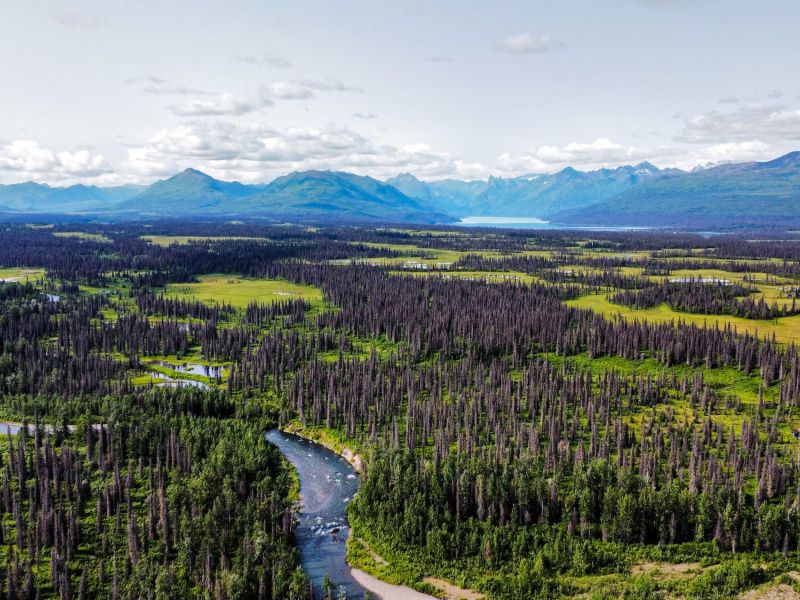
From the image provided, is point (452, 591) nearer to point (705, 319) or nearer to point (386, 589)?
point (386, 589)

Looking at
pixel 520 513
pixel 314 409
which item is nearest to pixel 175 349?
pixel 314 409

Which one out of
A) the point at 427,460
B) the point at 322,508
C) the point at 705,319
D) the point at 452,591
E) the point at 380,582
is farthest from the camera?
the point at 705,319

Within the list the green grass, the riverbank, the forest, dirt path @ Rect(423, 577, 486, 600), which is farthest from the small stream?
the green grass

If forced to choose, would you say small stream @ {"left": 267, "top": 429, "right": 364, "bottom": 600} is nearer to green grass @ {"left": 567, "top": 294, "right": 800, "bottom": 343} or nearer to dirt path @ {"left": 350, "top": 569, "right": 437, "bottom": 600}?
dirt path @ {"left": 350, "top": 569, "right": 437, "bottom": 600}

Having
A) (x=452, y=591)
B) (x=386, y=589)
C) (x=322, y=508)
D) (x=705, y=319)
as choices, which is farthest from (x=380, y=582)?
(x=705, y=319)

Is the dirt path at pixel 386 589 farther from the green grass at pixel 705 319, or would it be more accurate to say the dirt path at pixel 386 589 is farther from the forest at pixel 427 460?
the green grass at pixel 705 319

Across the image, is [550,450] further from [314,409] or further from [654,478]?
[314,409]

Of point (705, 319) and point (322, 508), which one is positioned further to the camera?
point (705, 319)

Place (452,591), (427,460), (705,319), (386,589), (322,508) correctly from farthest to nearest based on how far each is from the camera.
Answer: (705,319)
(427,460)
(322,508)
(386,589)
(452,591)
